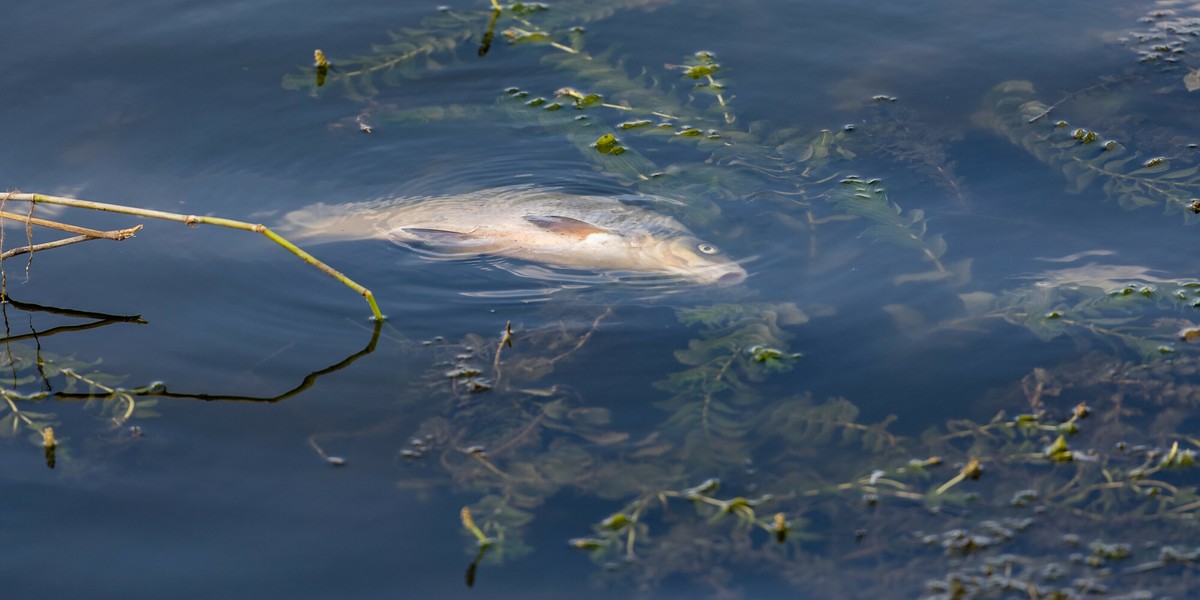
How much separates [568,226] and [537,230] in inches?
5.4

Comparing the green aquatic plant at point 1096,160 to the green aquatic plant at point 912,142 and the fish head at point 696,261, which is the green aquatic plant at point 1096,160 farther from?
the fish head at point 696,261

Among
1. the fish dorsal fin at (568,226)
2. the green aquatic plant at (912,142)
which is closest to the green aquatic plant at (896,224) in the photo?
the green aquatic plant at (912,142)

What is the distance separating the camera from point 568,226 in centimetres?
459

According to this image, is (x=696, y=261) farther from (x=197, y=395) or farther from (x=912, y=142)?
(x=197, y=395)

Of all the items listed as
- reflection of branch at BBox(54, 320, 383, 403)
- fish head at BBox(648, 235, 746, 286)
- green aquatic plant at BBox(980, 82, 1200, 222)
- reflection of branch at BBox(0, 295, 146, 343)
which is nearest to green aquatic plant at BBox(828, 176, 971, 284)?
fish head at BBox(648, 235, 746, 286)

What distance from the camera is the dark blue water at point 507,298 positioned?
10.5 feet

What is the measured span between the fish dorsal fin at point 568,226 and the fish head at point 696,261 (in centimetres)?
28

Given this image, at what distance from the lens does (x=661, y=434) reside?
3539mm

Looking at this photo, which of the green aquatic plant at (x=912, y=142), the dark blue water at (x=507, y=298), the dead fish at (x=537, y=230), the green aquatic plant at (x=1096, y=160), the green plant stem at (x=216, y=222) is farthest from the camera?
the green aquatic plant at (x=912, y=142)

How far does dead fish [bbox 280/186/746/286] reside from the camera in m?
4.41

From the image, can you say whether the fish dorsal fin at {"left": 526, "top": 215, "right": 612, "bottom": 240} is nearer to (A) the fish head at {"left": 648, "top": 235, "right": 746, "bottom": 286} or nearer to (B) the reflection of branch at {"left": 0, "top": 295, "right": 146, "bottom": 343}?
(A) the fish head at {"left": 648, "top": 235, "right": 746, "bottom": 286}

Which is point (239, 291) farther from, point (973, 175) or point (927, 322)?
point (973, 175)

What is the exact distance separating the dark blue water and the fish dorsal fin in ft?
0.99

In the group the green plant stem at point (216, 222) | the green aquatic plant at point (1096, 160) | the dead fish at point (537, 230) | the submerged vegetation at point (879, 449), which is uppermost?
the green plant stem at point (216, 222)
